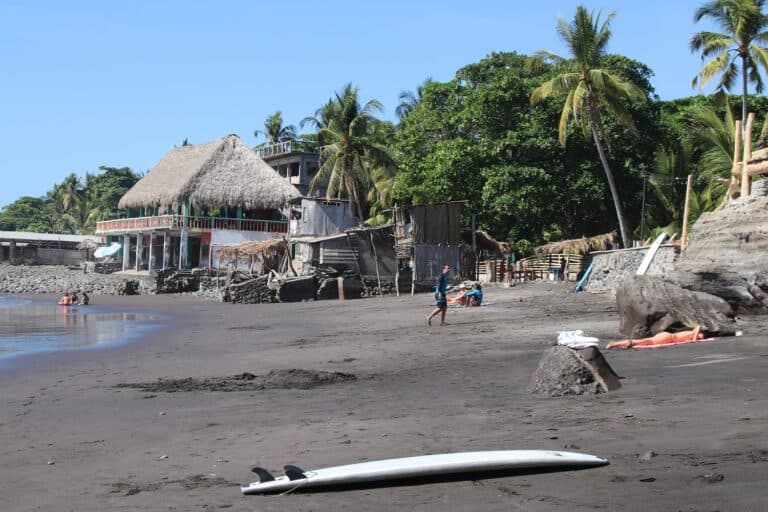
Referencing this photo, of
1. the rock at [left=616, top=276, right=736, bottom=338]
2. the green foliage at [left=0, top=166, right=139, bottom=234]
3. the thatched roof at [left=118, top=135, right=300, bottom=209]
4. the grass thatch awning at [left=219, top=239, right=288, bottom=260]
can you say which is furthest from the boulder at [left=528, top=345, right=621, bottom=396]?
the green foliage at [left=0, top=166, right=139, bottom=234]

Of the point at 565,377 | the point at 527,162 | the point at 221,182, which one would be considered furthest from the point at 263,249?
the point at 565,377

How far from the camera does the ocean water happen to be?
1564 centimetres

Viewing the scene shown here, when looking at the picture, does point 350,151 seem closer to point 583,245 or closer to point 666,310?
point 583,245

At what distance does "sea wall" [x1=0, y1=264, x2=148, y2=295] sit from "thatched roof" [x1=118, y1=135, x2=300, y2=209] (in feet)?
17.2

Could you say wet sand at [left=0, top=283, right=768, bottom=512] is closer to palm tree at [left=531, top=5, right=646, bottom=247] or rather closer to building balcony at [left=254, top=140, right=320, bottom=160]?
palm tree at [left=531, top=5, right=646, bottom=247]

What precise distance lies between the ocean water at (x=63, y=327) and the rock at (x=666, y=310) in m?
10.3

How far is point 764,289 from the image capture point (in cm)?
1295

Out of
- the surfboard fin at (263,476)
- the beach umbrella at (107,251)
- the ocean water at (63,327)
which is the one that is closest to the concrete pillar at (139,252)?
the beach umbrella at (107,251)

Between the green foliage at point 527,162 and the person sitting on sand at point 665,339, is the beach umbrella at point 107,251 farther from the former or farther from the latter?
the person sitting on sand at point 665,339

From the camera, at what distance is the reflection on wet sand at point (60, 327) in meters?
15.9

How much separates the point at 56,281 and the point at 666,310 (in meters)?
41.3

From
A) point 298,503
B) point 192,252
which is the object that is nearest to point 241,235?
point 192,252

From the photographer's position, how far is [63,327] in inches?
798

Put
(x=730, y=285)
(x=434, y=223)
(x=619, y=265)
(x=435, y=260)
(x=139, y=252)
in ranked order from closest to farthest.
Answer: (x=730, y=285), (x=619, y=265), (x=434, y=223), (x=435, y=260), (x=139, y=252)
